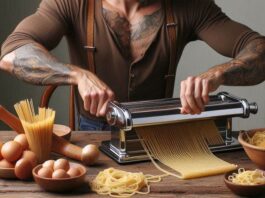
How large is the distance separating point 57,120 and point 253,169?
2068 millimetres

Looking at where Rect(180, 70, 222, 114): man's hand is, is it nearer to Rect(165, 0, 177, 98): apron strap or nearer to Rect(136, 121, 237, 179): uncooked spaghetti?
Rect(136, 121, 237, 179): uncooked spaghetti

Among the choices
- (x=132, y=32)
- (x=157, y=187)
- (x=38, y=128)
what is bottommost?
(x=157, y=187)

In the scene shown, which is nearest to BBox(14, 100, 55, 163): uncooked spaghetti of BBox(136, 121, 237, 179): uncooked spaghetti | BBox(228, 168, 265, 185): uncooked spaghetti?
BBox(136, 121, 237, 179): uncooked spaghetti

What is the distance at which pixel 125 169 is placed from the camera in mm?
1661

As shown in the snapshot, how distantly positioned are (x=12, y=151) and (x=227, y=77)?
0.83 meters

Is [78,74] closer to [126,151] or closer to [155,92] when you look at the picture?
[126,151]

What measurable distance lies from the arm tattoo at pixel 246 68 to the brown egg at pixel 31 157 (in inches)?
27.3

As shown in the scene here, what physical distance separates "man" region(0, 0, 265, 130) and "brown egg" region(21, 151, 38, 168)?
527 mm

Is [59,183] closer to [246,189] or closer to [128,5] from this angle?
[246,189]

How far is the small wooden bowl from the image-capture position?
156 cm

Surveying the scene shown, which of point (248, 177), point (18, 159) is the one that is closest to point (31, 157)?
point (18, 159)

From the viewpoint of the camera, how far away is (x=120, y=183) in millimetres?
1500

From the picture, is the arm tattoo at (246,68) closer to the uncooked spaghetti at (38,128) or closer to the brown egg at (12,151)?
the uncooked spaghetti at (38,128)

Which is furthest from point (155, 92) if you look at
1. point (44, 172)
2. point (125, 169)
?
point (44, 172)
